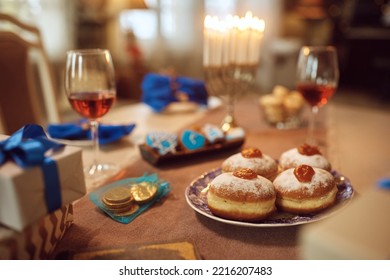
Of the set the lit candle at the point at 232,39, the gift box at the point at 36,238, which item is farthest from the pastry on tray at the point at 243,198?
the lit candle at the point at 232,39

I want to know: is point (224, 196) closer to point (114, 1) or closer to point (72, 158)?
point (72, 158)

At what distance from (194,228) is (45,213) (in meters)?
0.23

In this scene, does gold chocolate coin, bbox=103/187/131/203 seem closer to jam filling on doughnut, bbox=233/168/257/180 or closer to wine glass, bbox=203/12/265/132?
jam filling on doughnut, bbox=233/168/257/180

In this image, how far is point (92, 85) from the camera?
0.85 meters

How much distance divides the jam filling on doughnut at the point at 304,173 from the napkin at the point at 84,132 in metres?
0.59

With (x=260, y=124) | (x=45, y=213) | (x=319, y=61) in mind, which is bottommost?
(x=260, y=124)

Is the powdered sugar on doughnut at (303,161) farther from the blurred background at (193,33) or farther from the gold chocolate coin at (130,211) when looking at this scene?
the blurred background at (193,33)

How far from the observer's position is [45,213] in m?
0.47

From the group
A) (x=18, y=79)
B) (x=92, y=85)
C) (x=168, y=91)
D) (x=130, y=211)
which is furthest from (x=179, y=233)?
(x=18, y=79)

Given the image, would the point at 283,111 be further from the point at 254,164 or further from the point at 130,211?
the point at 130,211

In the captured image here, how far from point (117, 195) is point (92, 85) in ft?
1.09

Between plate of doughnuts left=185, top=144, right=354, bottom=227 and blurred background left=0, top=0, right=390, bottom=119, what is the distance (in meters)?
3.02

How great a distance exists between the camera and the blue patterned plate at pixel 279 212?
0.54 m
